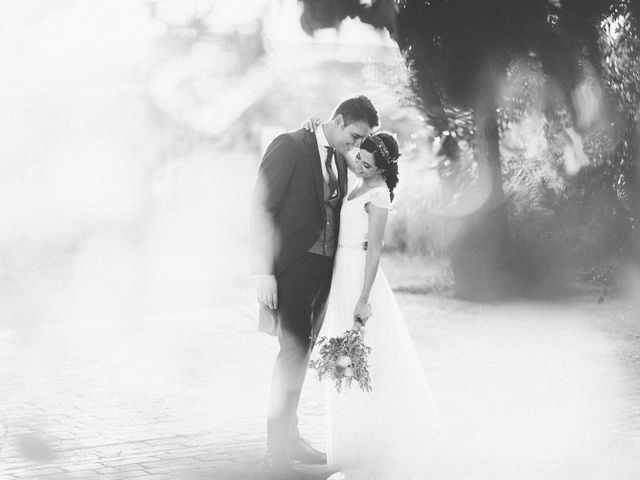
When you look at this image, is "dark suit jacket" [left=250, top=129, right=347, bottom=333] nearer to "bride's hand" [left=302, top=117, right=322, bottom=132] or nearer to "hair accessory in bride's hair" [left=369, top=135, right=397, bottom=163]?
"bride's hand" [left=302, top=117, right=322, bottom=132]

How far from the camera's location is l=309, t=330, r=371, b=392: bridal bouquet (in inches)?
197

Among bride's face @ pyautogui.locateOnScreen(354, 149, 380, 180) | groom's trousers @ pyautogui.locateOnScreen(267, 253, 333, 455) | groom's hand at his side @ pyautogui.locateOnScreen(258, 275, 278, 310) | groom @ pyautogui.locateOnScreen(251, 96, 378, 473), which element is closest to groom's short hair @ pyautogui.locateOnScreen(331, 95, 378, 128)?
groom @ pyautogui.locateOnScreen(251, 96, 378, 473)

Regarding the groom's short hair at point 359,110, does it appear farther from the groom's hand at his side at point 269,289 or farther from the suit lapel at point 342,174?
the groom's hand at his side at point 269,289

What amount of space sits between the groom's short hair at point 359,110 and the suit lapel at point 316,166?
241mm

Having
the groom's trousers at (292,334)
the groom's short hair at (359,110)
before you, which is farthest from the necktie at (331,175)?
the groom's trousers at (292,334)

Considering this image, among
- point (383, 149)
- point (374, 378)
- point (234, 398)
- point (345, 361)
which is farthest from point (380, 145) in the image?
point (234, 398)

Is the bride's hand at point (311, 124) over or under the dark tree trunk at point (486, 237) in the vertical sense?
under

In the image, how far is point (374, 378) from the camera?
5.32 meters

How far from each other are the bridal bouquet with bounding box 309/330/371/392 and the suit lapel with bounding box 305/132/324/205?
2.38 ft

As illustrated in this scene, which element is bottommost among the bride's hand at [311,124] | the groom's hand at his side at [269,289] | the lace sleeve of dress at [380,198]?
the groom's hand at his side at [269,289]

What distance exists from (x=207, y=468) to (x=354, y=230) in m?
1.43

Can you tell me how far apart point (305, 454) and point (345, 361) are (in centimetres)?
78

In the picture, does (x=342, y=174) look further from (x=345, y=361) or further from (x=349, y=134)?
(x=345, y=361)

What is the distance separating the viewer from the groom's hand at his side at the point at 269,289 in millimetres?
5258
